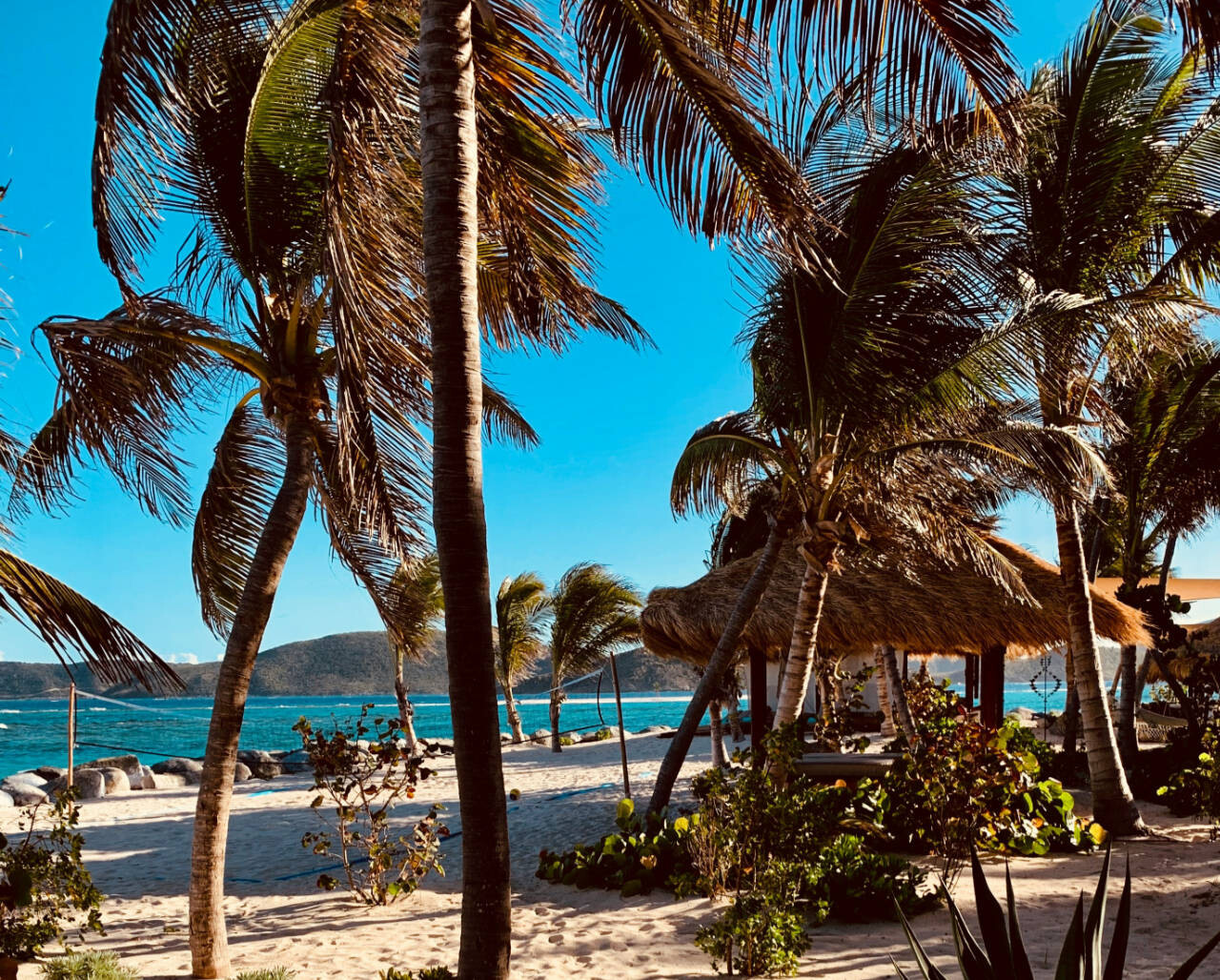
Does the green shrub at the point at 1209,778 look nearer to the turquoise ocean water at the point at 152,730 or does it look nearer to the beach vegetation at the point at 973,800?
the beach vegetation at the point at 973,800

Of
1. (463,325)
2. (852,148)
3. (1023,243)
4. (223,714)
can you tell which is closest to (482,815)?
(463,325)

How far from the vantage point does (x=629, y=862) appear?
760 centimetres

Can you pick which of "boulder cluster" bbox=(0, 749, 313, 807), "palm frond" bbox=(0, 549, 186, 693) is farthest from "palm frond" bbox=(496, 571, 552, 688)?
"palm frond" bbox=(0, 549, 186, 693)

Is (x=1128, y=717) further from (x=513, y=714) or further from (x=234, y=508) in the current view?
(x=513, y=714)

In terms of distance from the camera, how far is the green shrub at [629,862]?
7359 mm

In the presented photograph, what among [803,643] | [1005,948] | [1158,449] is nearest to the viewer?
[1005,948]

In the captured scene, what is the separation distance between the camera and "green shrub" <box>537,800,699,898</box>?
7359mm

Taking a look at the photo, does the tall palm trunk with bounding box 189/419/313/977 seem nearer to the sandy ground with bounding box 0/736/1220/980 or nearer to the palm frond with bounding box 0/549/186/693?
the sandy ground with bounding box 0/736/1220/980

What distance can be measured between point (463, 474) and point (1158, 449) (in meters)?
10.3

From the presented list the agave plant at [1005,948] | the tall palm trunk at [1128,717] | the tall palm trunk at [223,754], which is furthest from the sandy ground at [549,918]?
the agave plant at [1005,948]

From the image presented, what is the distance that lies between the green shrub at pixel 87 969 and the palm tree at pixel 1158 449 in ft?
33.5

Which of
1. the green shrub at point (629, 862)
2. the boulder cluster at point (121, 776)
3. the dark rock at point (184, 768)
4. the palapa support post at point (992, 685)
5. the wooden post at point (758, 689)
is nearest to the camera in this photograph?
the green shrub at point (629, 862)

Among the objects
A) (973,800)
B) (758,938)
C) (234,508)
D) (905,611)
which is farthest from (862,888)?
(234,508)

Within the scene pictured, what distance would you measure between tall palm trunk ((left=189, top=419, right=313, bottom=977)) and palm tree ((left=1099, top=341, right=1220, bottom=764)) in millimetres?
8967
